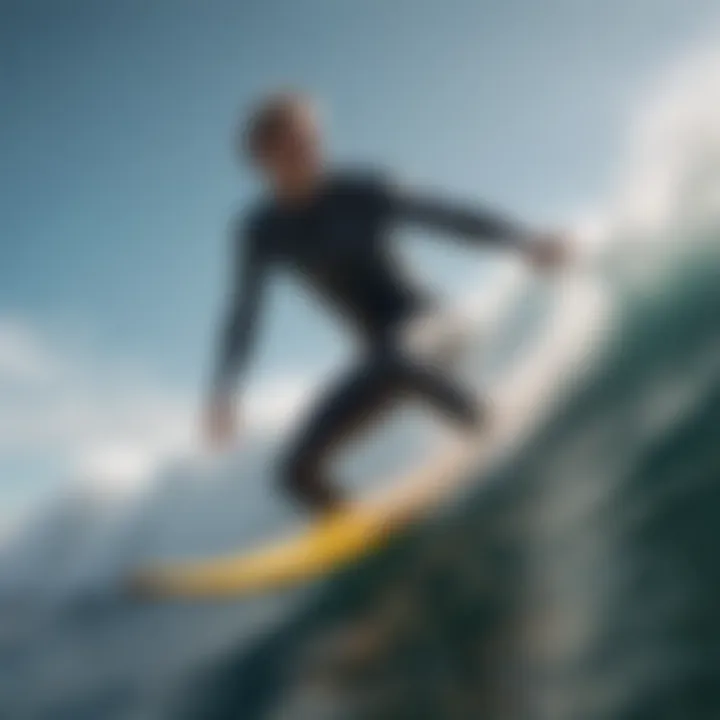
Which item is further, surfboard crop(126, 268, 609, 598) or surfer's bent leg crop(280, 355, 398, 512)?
surfboard crop(126, 268, 609, 598)

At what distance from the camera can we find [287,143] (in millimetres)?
3031

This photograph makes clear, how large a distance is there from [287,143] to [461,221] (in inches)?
→ 20.4

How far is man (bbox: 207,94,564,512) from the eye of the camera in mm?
2992

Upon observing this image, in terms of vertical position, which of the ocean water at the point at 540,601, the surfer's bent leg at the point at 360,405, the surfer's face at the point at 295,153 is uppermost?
the surfer's face at the point at 295,153

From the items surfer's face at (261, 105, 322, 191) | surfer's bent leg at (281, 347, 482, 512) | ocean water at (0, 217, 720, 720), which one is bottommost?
ocean water at (0, 217, 720, 720)

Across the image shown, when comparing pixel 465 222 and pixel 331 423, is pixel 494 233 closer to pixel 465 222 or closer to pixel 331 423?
pixel 465 222

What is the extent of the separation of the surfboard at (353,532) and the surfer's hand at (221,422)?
1.13ft

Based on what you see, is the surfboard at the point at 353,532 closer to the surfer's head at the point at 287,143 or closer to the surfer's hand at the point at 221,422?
the surfer's hand at the point at 221,422

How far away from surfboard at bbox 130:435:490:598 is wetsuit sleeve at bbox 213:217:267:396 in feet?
1.55

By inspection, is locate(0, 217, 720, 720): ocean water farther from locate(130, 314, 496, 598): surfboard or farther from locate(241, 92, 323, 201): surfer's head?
locate(241, 92, 323, 201): surfer's head

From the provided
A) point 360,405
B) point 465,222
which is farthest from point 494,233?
point 360,405

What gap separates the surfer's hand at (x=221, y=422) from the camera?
9.97 ft

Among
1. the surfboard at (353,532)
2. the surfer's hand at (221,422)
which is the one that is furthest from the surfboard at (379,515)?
the surfer's hand at (221,422)

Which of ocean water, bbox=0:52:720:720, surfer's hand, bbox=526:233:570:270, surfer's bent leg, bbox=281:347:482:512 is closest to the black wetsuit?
surfer's bent leg, bbox=281:347:482:512
